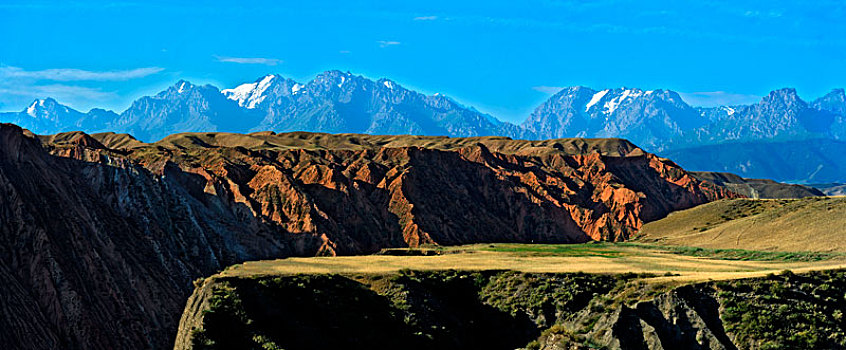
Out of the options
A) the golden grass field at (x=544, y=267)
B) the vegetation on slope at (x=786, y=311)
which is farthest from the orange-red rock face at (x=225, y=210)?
the vegetation on slope at (x=786, y=311)

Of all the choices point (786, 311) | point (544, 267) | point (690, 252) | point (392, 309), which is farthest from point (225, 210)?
point (786, 311)

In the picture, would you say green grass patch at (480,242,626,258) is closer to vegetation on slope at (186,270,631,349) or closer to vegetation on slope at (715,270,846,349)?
vegetation on slope at (186,270,631,349)

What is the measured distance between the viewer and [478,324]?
177 ft

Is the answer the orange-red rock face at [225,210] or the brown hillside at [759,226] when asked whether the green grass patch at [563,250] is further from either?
the brown hillside at [759,226]

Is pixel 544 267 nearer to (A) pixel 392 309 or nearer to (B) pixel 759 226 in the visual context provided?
(A) pixel 392 309

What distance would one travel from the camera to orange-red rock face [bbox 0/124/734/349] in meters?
56.3

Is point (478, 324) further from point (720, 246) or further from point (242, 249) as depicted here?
point (720, 246)

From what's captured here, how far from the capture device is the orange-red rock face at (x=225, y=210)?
56281mm

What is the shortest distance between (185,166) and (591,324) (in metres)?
61.8

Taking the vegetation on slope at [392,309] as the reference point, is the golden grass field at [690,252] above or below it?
above

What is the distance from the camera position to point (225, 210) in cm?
9144

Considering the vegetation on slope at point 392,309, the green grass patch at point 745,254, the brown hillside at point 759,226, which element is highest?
the brown hillside at point 759,226

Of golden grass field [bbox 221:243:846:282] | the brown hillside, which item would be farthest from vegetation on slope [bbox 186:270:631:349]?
the brown hillside

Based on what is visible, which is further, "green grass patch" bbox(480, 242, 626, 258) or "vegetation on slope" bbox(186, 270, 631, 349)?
"green grass patch" bbox(480, 242, 626, 258)
